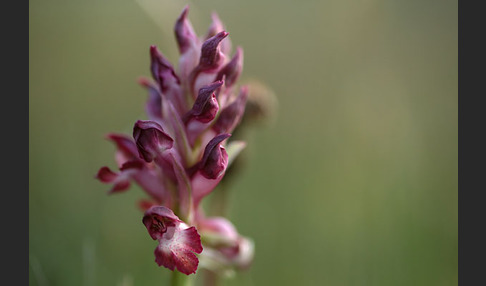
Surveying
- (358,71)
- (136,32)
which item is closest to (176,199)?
(358,71)

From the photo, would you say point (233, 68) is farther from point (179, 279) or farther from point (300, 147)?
point (300, 147)

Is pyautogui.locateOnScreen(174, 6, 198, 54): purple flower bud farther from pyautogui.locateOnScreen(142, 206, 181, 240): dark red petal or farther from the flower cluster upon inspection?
pyautogui.locateOnScreen(142, 206, 181, 240): dark red petal

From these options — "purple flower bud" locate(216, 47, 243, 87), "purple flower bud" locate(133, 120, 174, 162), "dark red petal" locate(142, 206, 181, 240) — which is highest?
"purple flower bud" locate(216, 47, 243, 87)

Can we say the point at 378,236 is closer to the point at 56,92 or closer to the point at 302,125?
the point at 302,125

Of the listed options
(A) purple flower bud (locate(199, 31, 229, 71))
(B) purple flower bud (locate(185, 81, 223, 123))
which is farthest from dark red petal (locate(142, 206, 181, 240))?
(A) purple flower bud (locate(199, 31, 229, 71))

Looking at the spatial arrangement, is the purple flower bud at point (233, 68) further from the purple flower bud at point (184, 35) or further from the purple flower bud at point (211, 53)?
the purple flower bud at point (184, 35)
